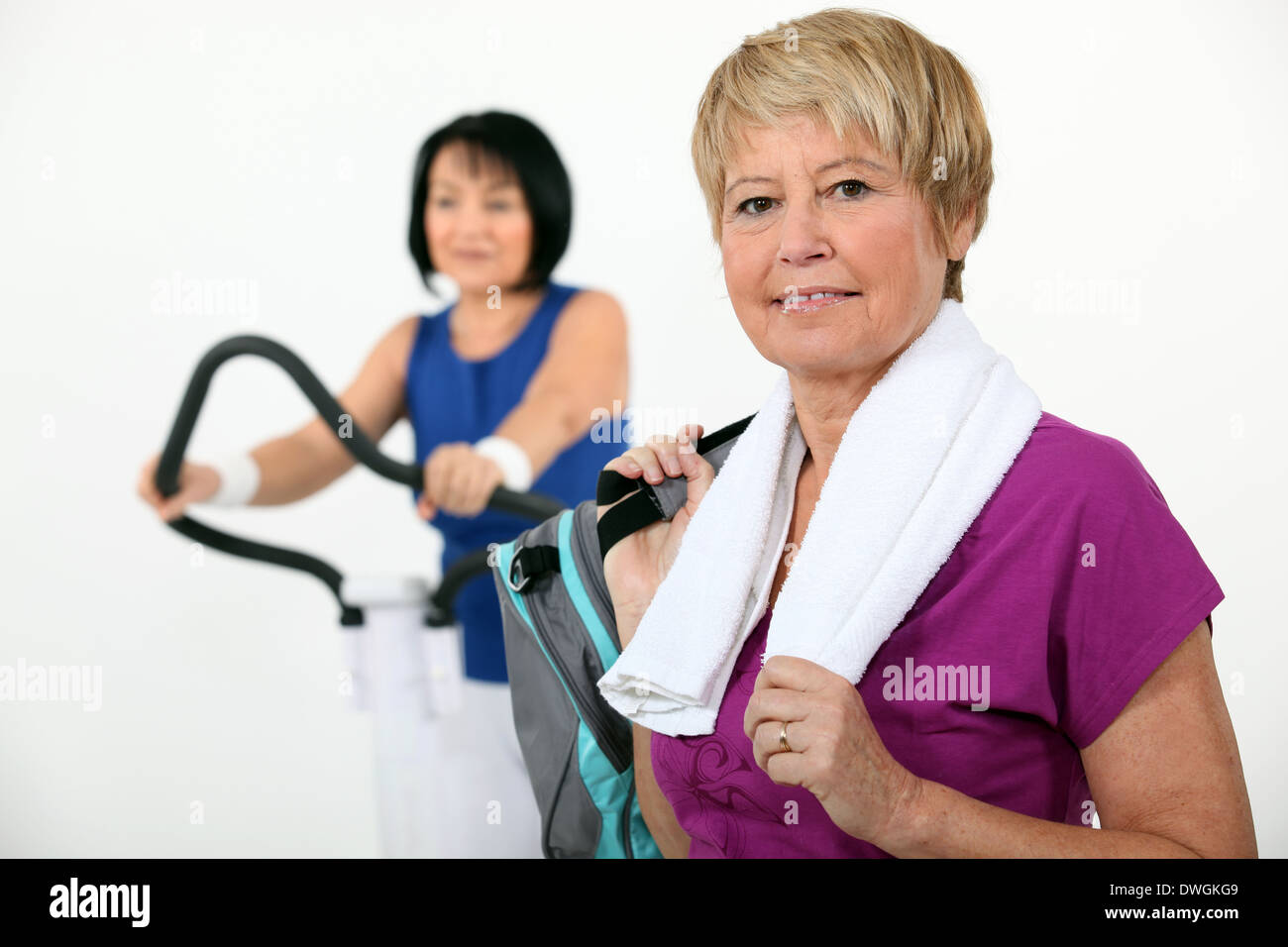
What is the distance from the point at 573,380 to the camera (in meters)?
1.87

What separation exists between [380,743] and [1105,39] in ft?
5.32

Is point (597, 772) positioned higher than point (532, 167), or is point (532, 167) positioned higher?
point (532, 167)

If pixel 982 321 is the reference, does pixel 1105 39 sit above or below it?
above

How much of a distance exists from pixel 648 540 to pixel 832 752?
11.3 inches

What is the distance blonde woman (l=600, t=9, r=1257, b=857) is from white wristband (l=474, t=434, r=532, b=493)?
94cm

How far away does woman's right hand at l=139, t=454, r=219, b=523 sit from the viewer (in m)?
1.88

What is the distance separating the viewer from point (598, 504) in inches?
33.8

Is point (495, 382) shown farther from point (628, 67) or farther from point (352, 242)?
point (628, 67)

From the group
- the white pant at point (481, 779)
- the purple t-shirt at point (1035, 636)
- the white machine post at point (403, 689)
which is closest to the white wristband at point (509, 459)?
the white machine post at point (403, 689)

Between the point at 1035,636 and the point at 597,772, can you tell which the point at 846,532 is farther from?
the point at 597,772

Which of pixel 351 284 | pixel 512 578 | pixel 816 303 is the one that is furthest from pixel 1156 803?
pixel 351 284

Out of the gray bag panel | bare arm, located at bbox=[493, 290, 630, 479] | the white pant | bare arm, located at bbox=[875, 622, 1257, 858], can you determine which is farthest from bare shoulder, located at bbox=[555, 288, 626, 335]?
bare arm, located at bbox=[875, 622, 1257, 858]

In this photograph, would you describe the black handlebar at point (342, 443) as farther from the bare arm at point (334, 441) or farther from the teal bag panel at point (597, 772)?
the teal bag panel at point (597, 772)
